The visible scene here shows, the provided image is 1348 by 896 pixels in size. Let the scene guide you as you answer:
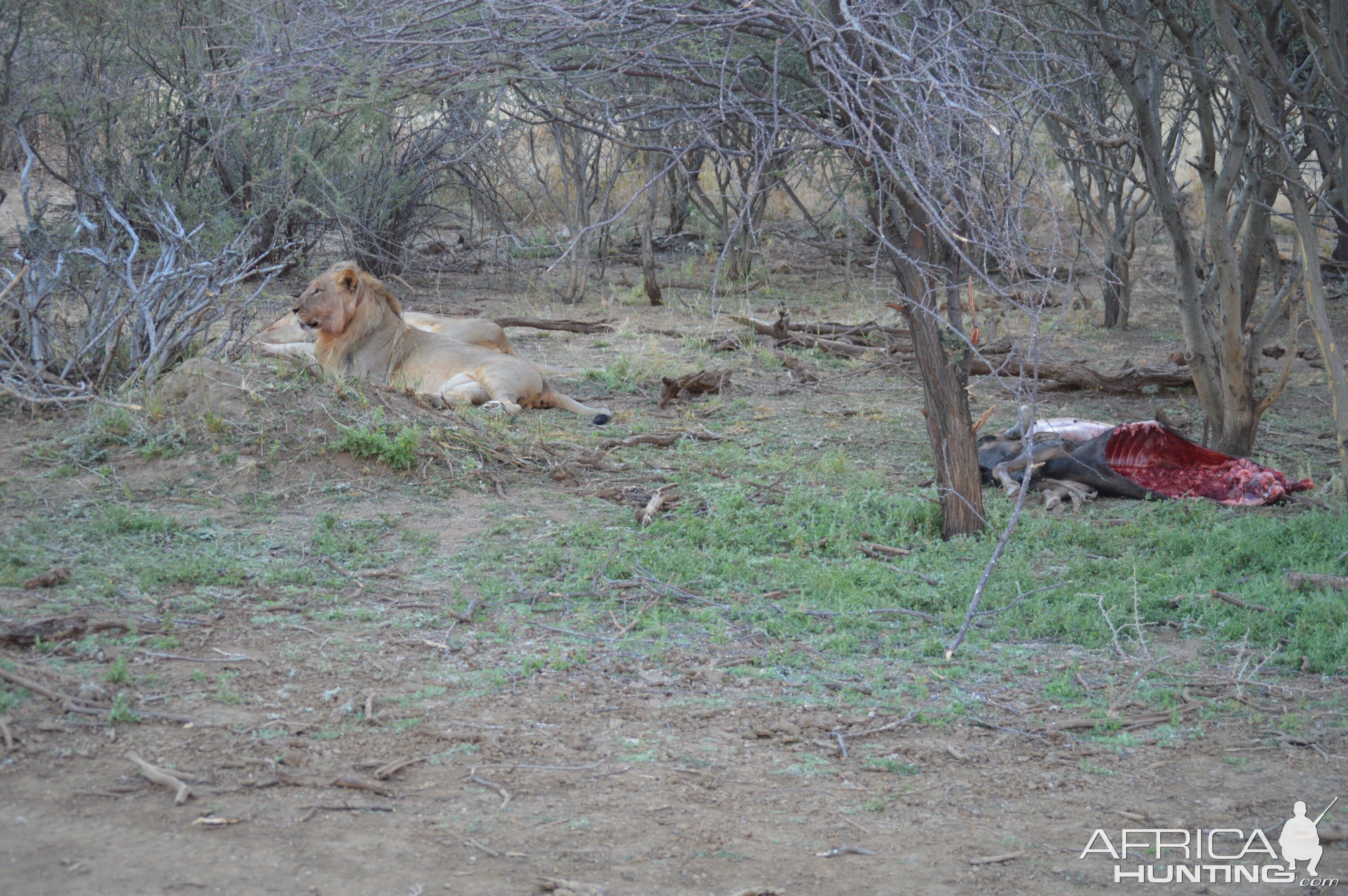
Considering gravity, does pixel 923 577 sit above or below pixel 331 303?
below

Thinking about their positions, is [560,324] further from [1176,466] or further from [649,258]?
[1176,466]

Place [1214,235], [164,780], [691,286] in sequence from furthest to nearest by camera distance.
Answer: [691,286] < [1214,235] < [164,780]

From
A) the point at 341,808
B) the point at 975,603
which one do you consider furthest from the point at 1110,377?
the point at 341,808

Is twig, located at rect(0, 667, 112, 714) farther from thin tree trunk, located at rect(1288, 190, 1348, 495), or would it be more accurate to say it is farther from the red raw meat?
thin tree trunk, located at rect(1288, 190, 1348, 495)

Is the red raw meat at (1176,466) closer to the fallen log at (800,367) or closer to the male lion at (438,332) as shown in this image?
the fallen log at (800,367)

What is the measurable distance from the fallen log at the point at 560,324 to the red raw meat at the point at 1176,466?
682cm

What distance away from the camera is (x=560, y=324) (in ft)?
40.9

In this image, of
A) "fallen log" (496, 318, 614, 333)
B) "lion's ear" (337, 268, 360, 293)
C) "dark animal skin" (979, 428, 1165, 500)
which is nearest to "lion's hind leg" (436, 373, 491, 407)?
"lion's ear" (337, 268, 360, 293)

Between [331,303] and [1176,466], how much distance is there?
6.25 meters

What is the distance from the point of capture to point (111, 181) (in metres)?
11.4

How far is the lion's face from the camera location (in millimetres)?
8859

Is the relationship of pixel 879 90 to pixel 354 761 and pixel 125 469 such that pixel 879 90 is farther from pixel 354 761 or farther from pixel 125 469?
pixel 125 469

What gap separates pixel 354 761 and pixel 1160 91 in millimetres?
10963

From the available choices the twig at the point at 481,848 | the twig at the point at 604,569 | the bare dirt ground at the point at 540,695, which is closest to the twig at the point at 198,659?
the bare dirt ground at the point at 540,695
